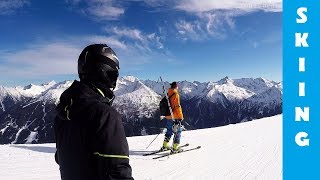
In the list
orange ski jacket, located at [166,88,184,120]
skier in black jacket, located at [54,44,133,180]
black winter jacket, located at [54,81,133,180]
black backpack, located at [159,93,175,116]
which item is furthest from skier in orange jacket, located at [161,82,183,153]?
black winter jacket, located at [54,81,133,180]

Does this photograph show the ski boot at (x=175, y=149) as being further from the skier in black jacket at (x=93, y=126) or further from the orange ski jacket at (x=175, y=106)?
the skier in black jacket at (x=93, y=126)

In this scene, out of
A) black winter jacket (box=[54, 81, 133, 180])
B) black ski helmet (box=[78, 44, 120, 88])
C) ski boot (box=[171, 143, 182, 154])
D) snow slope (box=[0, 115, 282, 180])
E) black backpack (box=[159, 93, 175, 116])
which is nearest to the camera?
black winter jacket (box=[54, 81, 133, 180])

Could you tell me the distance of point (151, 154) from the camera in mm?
14062

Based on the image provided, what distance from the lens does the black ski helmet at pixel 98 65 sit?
130 inches

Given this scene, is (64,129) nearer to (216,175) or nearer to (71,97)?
(71,97)

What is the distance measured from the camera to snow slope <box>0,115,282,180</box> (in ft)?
34.7

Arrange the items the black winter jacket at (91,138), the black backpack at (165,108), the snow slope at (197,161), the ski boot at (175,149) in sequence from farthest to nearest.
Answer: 1. the black backpack at (165,108)
2. the ski boot at (175,149)
3. the snow slope at (197,161)
4. the black winter jacket at (91,138)

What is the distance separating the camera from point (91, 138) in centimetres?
295

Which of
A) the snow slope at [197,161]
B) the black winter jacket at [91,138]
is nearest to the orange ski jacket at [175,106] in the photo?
the snow slope at [197,161]

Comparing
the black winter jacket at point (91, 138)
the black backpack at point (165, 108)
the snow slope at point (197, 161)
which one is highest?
the black backpack at point (165, 108)

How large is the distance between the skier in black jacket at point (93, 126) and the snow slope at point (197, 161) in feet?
23.7

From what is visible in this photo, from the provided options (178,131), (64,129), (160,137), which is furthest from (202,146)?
(64,129)

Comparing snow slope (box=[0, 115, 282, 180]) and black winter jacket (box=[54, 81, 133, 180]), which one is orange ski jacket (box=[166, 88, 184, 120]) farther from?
black winter jacket (box=[54, 81, 133, 180])

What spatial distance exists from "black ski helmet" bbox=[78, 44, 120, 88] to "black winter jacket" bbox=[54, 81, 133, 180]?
0.10m
